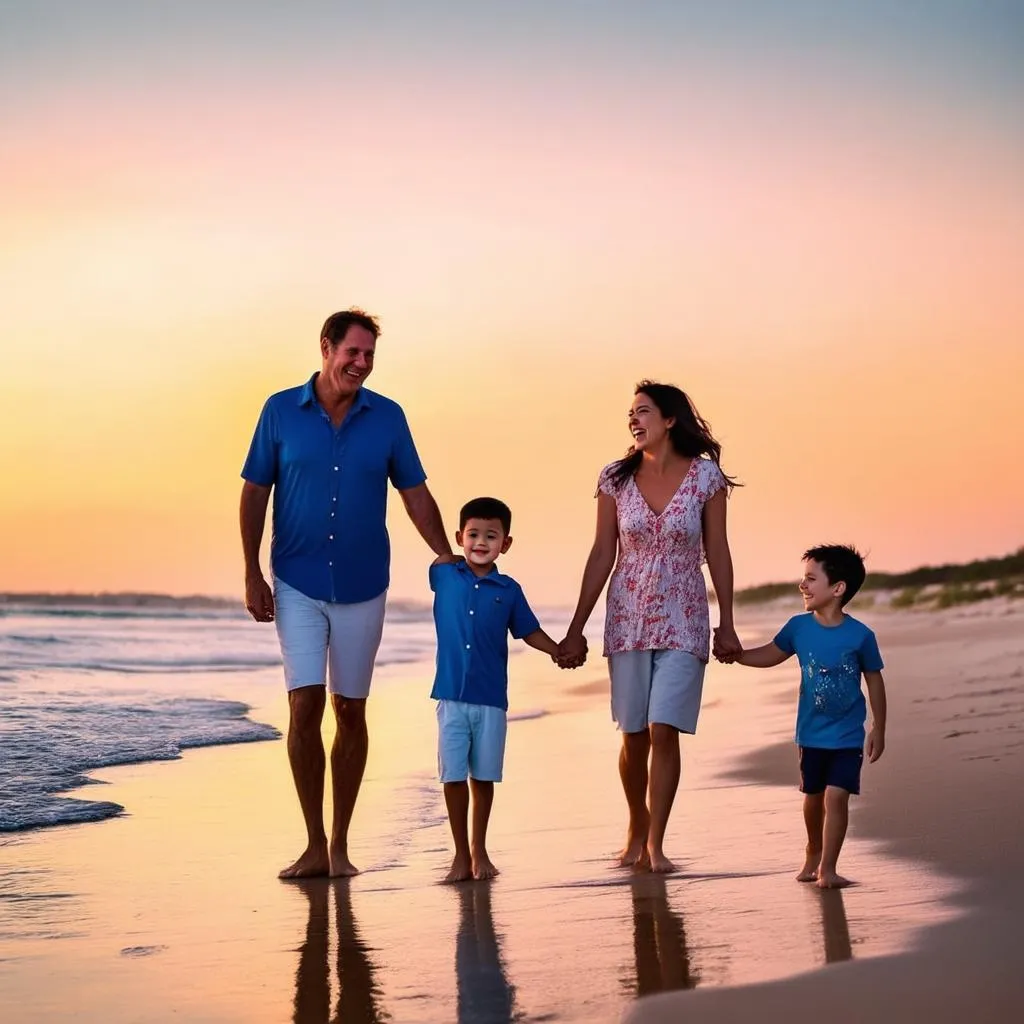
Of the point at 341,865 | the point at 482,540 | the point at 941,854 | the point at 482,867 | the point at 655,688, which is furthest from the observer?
the point at 655,688

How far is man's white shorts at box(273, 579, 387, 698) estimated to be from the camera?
6000 mm

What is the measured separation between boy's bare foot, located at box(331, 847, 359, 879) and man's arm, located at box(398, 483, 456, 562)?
4.29 ft

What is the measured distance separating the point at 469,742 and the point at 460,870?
54cm

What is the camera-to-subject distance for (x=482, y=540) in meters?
5.78

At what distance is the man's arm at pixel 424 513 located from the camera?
634 centimetres

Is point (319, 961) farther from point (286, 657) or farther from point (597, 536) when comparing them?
point (597, 536)

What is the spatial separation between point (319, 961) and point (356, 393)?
267 centimetres

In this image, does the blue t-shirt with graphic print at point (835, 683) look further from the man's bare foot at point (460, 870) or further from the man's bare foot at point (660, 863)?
the man's bare foot at point (460, 870)

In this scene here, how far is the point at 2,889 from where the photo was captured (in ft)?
17.4

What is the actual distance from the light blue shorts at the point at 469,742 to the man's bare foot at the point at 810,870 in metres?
1.22

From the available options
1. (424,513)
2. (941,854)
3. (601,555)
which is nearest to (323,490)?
(424,513)

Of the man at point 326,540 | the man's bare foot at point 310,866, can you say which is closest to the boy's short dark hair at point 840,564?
the man at point 326,540

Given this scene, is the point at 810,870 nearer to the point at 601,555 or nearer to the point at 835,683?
the point at 835,683

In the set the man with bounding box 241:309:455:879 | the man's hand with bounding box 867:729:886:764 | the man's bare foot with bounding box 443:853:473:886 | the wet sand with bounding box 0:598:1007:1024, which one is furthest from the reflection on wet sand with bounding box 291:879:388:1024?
the man's hand with bounding box 867:729:886:764
